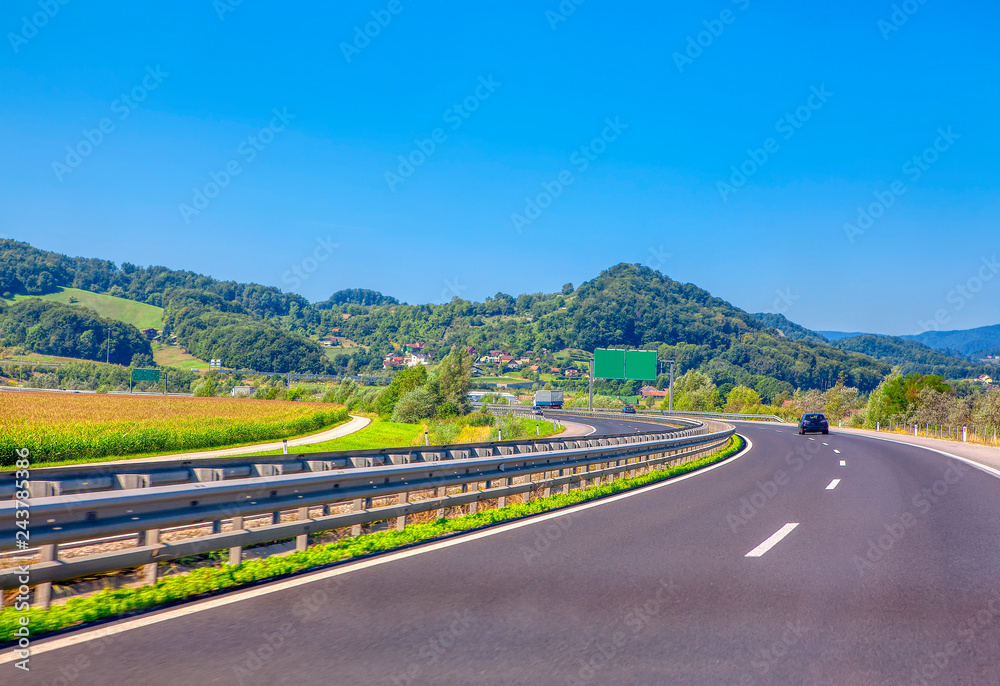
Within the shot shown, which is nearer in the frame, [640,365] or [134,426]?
[134,426]

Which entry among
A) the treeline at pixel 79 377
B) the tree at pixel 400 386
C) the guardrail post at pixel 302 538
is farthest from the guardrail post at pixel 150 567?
the treeline at pixel 79 377

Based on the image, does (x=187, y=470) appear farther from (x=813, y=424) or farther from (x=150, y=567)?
(x=813, y=424)

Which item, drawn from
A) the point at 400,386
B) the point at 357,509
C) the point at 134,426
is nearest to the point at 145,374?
the point at 400,386

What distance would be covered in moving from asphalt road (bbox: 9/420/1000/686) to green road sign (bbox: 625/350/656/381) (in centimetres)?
6738

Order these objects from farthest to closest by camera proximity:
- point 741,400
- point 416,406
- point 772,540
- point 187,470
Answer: point 741,400 → point 416,406 → point 772,540 → point 187,470

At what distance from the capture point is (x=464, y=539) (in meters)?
8.87

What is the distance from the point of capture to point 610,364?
256 ft

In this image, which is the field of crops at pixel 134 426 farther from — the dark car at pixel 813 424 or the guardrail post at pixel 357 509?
the dark car at pixel 813 424

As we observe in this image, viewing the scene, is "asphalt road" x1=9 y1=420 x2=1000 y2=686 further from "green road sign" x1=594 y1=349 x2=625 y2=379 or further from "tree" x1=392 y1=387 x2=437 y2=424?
"green road sign" x1=594 y1=349 x2=625 y2=379

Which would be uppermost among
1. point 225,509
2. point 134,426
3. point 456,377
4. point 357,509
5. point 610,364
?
point 610,364

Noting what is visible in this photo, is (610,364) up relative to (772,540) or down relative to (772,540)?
up

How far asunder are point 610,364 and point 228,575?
72859 millimetres

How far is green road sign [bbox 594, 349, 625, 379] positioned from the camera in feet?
254

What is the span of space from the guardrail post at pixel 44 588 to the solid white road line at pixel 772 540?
6435mm
